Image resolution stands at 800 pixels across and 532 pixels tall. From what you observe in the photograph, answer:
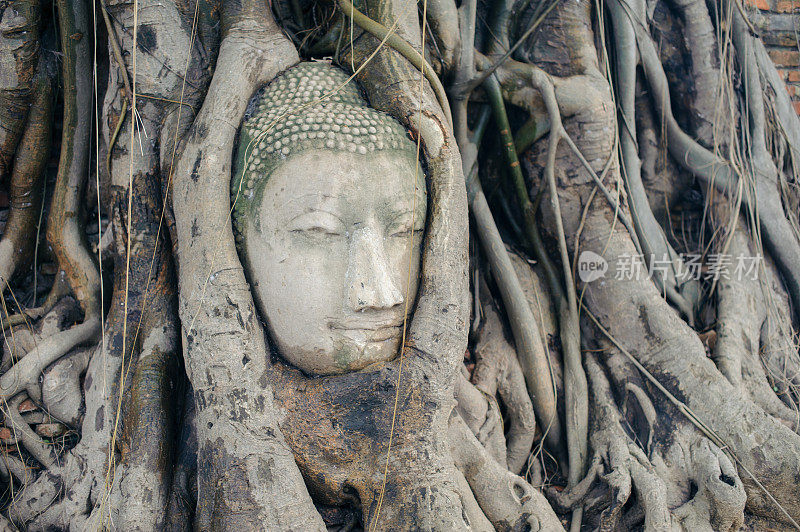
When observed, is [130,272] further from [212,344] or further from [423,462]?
[423,462]

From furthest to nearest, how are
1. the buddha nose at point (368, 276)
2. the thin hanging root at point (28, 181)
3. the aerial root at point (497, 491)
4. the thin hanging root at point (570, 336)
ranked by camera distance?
the thin hanging root at point (570, 336), the thin hanging root at point (28, 181), the aerial root at point (497, 491), the buddha nose at point (368, 276)

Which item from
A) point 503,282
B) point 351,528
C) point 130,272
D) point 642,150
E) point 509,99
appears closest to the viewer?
point 351,528

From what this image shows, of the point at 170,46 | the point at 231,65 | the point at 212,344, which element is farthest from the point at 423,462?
the point at 170,46

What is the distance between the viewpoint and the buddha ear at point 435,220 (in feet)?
5.77

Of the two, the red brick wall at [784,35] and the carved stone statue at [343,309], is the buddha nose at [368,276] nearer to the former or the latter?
the carved stone statue at [343,309]

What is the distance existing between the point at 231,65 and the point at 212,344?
803mm

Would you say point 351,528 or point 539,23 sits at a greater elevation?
point 539,23

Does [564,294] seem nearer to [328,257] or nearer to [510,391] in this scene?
[510,391]

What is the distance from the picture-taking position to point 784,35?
331 cm

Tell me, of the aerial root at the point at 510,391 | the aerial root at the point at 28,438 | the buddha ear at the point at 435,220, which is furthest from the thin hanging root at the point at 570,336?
A: the aerial root at the point at 28,438

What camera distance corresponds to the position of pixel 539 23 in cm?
256

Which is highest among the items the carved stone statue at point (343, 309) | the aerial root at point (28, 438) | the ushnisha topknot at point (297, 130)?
the ushnisha topknot at point (297, 130)

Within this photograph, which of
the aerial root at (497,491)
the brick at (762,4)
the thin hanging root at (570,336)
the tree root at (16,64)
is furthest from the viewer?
the brick at (762,4)

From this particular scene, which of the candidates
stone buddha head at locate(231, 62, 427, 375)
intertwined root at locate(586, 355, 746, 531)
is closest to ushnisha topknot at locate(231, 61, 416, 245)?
stone buddha head at locate(231, 62, 427, 375)
